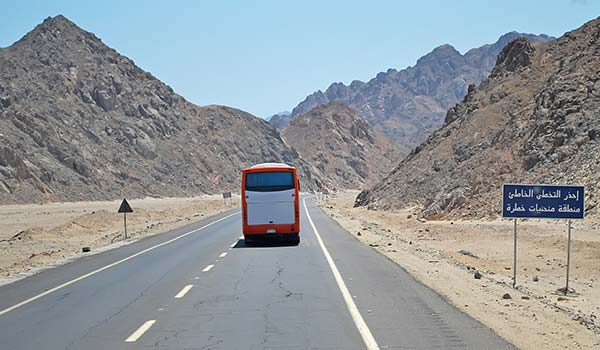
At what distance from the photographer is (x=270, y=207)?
26875 mm

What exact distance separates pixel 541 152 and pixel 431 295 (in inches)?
1413

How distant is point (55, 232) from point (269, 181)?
65.6 ft

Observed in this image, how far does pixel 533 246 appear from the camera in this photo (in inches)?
1125

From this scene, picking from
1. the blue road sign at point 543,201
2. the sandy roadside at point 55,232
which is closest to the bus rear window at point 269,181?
the sandy roadside at point 55,232

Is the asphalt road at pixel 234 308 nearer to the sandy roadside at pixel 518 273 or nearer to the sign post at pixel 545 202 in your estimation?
the sandy roadside at pixel 518 273

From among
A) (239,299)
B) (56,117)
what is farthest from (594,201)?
(56,117)

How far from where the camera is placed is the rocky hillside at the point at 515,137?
44.2m

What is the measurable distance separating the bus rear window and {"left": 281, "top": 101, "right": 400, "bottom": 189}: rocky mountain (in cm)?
13675

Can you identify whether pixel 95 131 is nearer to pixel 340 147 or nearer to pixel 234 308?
pixel 340 147

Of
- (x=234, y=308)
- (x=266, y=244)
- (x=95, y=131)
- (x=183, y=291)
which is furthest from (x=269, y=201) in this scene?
(x=95, y=131)

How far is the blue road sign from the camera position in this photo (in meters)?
15.7

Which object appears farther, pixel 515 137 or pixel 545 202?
pixel 515 137

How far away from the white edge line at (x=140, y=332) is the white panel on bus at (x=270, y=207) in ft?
50.8

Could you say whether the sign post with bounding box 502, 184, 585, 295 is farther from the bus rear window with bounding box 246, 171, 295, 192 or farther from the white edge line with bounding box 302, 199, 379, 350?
the bus rear window with bounding box 246, 171, 295, 192
